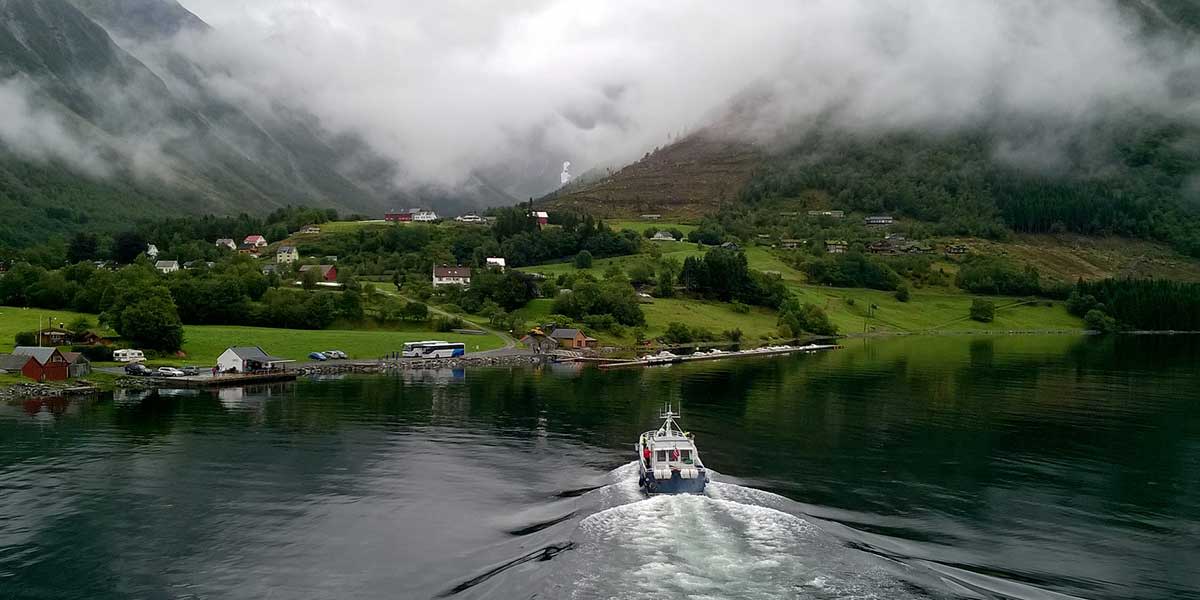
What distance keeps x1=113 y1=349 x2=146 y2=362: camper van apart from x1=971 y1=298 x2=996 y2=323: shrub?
17132 centimetres

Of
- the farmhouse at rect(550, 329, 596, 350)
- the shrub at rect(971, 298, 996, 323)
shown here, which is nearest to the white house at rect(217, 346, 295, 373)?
the farmhouse at rect(550, 329, 596, 350)

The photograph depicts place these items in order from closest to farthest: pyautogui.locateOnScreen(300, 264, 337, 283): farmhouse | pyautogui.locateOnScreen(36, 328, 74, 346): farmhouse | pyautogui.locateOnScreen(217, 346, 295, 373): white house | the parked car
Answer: the parked car, pyautogui.locateOnScreen(217, 346, 295, 373): white house, pyautogui.locateOnScreen(36, 328, 74, 346): farmhouse, pyautogui.locateOnScreen(300, 264, 337, 283): farmhouse

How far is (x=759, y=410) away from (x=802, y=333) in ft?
311

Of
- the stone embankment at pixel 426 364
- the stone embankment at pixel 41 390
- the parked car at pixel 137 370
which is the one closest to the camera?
the stone embankment at pixel 41 390

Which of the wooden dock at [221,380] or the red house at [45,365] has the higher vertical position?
the red house at [45,365]

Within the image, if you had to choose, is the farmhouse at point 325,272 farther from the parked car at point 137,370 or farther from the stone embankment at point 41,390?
the stone embankment at point 41,390

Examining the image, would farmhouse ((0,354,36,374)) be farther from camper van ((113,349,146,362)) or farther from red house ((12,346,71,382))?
camper van ((113,349,146,362))

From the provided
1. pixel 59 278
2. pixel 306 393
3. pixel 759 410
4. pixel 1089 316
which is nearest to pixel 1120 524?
pixel 759 410

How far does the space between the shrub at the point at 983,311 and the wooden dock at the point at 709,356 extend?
62637 mm

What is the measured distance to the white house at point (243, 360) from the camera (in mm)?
95812

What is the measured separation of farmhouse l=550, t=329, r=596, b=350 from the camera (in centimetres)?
12888

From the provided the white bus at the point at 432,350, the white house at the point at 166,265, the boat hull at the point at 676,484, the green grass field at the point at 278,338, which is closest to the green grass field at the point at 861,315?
the green grass field at the point at 278,338

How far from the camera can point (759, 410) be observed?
73.4m

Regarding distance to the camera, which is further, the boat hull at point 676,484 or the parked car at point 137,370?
the parked car at point 137,370
